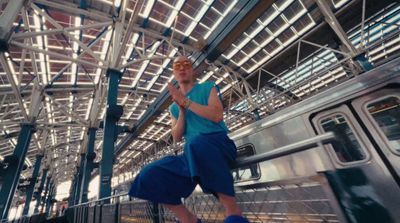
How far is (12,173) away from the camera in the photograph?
10000 mm

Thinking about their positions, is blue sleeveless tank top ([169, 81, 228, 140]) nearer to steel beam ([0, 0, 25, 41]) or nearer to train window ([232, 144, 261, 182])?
train window ([232, 144, 261, 182])

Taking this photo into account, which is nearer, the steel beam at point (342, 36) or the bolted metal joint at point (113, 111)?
the steel beam at point (342, 36)

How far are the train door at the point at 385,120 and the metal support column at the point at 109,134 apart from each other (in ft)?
23.9

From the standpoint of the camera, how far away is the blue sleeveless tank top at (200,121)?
1.42 m

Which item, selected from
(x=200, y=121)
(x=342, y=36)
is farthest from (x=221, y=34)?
(x=200, y=121)

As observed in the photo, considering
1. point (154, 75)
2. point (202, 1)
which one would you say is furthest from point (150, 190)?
point (154, 75)

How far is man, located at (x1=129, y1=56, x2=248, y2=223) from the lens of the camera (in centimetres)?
112

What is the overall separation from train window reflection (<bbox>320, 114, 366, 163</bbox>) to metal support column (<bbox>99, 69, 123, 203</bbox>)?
6.87 metres

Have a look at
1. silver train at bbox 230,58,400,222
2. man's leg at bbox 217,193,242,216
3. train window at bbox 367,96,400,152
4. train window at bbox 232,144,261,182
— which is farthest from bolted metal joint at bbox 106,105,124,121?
train window at bbox 367,96,400,152

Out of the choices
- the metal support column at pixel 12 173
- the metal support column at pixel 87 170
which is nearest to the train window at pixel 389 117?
the metal support column at pixel 87 170

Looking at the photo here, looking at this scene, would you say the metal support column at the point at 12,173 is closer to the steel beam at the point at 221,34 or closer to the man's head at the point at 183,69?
the steel beam at the point at 221,34

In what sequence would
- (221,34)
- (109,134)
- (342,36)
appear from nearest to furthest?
(221,34), (342,36), (109,134)

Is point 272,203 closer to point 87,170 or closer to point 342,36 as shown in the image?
point 342,36

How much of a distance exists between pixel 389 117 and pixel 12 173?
14.5 m
